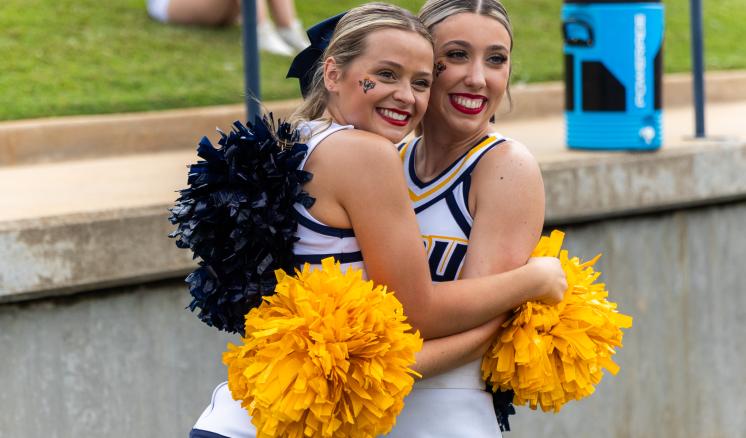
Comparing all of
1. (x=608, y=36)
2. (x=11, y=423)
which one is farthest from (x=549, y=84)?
(x=11, y=423)

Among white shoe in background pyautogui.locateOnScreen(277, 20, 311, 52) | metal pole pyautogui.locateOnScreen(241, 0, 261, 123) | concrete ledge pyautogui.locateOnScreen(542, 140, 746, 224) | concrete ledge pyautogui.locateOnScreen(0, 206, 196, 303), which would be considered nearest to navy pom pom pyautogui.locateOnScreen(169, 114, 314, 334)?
concrete ledge pyautogui.locateOnScreen(0, 206, 196, 303)

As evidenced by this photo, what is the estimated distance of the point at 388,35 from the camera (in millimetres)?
2656

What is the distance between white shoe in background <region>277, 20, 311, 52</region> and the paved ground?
170 cm

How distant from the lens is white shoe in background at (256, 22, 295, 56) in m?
8.43

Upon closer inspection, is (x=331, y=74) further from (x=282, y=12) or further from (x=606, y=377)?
(x=282, y=12)

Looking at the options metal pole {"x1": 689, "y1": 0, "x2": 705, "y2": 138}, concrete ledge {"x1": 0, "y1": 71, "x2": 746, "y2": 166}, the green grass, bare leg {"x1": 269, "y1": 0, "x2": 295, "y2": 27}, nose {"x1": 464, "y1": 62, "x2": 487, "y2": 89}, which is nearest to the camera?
nose {"x1": 464, "y1": 62, "x2": 487, "y2": 89}

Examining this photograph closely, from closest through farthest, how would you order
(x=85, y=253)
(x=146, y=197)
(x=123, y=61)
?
1. (x=85, y=253)
2. (x=146, y=197)
3. (x=123, y=61)

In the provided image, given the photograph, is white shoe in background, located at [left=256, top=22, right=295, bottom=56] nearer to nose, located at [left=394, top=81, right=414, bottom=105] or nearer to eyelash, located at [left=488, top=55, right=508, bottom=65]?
eyelash, located at [left=488, top=55, right=508, bottom=65]

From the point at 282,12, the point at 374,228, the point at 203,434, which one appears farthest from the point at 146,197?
the point at 282,12

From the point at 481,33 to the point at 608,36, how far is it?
2.83 meters

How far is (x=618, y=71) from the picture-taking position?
552 centimetres

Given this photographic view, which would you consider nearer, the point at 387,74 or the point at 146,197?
the point at 387,74

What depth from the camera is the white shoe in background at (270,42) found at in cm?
843

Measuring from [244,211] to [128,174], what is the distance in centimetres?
315
